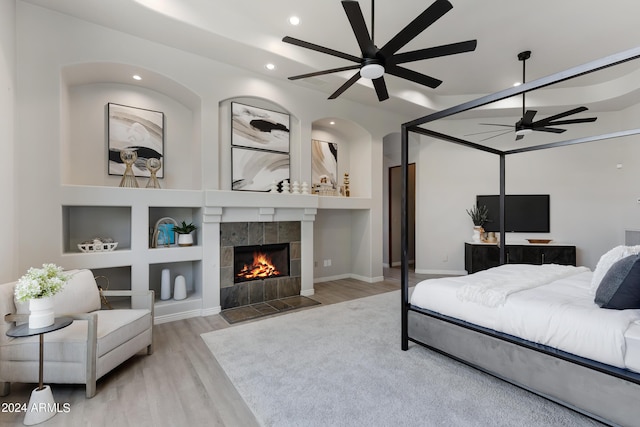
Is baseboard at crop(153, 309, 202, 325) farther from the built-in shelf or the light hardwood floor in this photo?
the light hardwood floor

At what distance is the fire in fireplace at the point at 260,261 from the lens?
421 cm

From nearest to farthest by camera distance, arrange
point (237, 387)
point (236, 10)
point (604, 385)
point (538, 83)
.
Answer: point (604, 385) < point (538, 83) < point (237, 387) < point (236, 10)

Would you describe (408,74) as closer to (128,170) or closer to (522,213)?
(128,170)

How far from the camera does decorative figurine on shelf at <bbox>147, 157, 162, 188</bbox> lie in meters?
3.79

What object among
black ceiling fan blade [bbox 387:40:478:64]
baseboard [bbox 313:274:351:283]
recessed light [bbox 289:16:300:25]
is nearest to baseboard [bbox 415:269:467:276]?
baseboard [bbox 313:274:351:283]

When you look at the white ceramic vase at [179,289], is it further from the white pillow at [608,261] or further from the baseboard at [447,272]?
the baseboard at [447,272]

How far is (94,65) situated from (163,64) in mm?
703

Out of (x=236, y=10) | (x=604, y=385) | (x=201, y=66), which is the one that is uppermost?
(x=236, y=10)

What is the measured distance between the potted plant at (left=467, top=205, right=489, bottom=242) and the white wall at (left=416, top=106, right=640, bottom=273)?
0.21m

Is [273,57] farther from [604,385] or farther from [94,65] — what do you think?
[604,385]

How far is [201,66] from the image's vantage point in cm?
386

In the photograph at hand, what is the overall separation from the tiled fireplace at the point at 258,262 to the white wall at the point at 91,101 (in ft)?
2.59

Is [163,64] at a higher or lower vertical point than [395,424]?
higher

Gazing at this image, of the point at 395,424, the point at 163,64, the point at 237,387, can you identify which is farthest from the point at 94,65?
the point at 395,424
